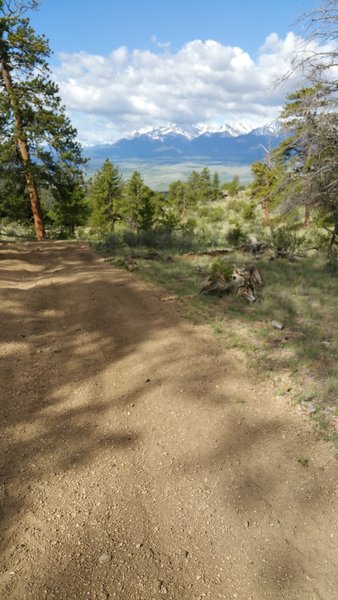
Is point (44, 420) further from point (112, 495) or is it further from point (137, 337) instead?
point (137, 337)

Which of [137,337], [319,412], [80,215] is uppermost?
[80,215]

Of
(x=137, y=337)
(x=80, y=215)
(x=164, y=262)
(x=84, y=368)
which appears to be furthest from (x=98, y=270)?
(x=80, y=215)

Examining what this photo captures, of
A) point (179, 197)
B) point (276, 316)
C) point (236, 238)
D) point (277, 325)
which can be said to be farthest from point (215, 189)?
point (277, 325)

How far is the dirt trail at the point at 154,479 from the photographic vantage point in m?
3.15

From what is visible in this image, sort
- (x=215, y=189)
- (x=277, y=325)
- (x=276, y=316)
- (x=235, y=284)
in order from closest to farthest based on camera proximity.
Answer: (x=277, y=325), (x=276, y=316), (x=235, y=284), (x=215, y=189)

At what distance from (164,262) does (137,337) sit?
7.08m

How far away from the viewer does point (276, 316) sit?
29.3 feet

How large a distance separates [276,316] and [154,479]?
5774 millimetres

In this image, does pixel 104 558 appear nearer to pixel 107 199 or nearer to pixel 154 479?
pixel 154 479

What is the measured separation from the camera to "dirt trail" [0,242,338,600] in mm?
3148

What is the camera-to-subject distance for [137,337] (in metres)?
7.52

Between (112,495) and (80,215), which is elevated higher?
(80,215)

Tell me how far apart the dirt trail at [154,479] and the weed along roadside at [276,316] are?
411 millimetres

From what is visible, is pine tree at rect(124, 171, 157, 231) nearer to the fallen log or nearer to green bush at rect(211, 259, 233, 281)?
green bush at rect(211, 259, 233, 281)
